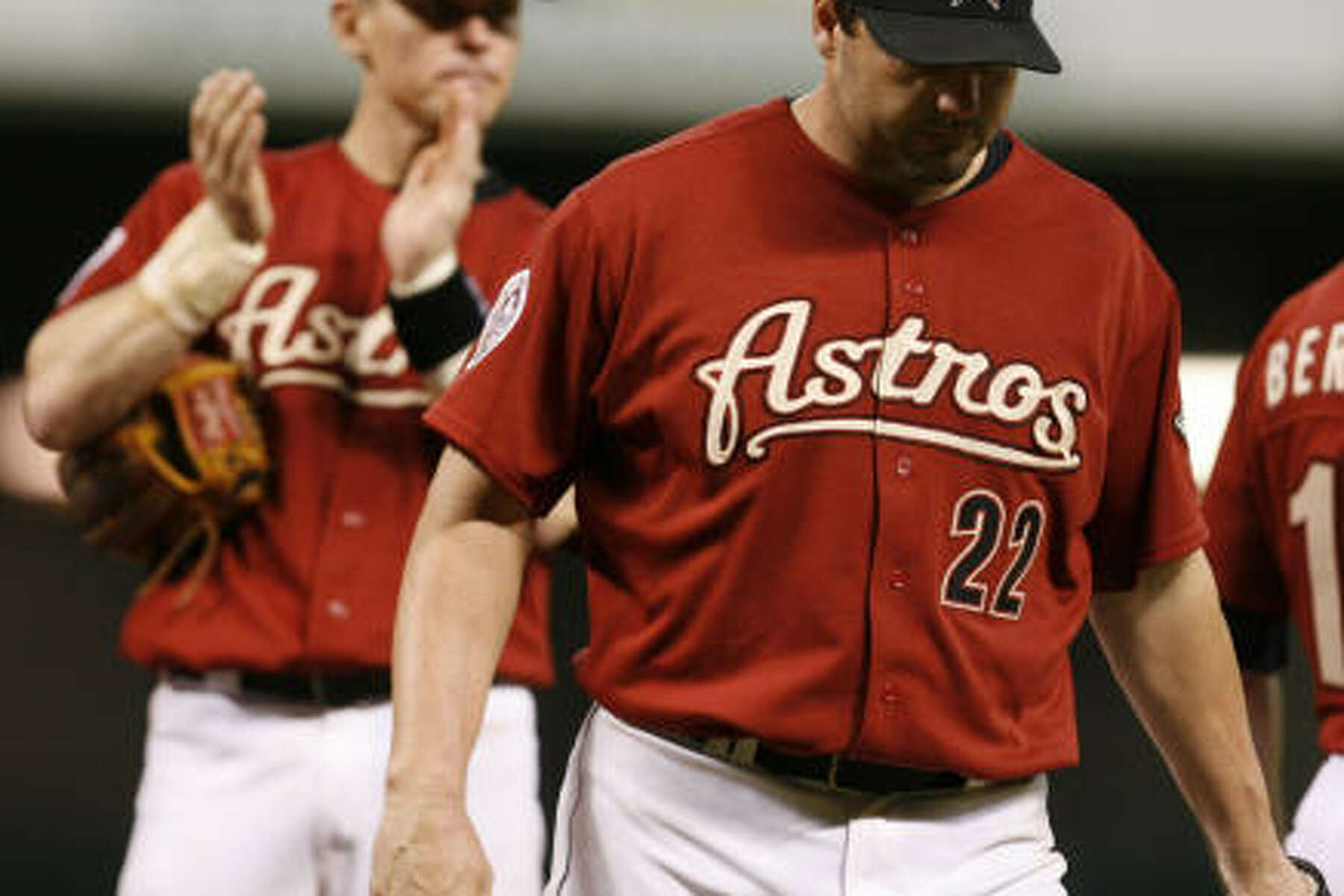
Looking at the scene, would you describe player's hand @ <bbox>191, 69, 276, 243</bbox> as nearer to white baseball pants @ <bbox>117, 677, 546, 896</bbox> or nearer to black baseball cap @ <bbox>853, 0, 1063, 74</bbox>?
white baseball pants @ <bbox>117, 677, 546, 896</bbox>

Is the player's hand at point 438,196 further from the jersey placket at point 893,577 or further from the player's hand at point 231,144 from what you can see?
the jersey placket at point 893,577

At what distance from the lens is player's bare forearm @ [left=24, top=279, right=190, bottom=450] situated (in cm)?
328

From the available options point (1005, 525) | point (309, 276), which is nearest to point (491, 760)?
point (309, 276)

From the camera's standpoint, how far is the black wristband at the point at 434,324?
321 centimetres

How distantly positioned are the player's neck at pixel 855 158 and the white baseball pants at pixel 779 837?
2.00 feet

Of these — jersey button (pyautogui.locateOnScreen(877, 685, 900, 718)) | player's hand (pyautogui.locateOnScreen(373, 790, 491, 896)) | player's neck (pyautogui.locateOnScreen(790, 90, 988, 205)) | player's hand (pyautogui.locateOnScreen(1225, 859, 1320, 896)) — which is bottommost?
player's hand (pyautogui.locateOnScreen(1225, 859, 1320, 896))

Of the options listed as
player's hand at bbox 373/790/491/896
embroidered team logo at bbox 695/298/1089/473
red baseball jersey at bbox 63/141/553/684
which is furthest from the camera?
red baseball jersey at bbox 63/141/553/684

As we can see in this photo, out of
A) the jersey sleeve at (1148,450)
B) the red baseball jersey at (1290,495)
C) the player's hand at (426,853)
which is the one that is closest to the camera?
the player's hand at (426,853)

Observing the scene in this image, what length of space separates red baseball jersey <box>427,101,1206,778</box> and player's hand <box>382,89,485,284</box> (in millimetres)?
884

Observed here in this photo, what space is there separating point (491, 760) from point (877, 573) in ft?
3.83

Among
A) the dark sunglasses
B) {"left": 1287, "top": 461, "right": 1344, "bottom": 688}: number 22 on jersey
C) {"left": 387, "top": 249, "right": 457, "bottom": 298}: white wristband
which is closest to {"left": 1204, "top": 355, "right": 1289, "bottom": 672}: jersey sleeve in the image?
{"left": 1287, "top": 461, "right": 1344, "bottom": 688}: number 22 on jersey

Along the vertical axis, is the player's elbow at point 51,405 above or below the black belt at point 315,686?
above

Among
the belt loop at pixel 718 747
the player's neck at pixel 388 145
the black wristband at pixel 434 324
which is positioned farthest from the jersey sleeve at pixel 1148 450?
the player's neck at pixel 388 145

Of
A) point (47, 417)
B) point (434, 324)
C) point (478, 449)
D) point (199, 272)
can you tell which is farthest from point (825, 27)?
point (47, 417)
